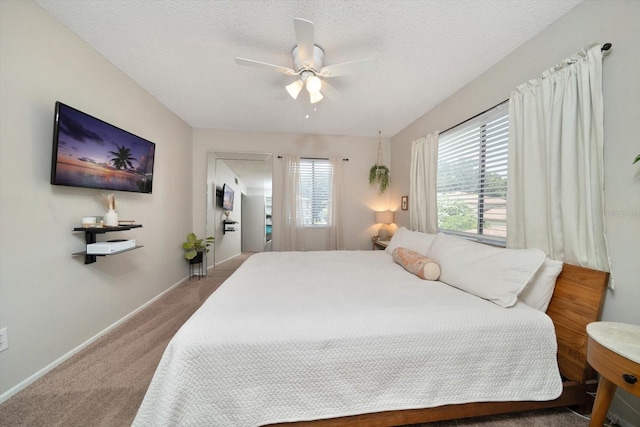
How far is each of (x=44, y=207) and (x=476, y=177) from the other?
3.72 meters

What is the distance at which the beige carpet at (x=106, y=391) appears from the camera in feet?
3.88

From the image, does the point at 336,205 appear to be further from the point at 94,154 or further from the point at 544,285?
the point at 94,154

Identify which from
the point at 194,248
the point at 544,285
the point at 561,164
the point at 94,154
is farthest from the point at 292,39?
the point at 194,248

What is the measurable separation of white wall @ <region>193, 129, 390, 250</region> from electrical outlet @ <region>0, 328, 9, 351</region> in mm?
2471

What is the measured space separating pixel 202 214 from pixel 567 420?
447 cm


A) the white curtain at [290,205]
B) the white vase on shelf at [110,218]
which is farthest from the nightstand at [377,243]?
the white vase on shelf at [110,218]

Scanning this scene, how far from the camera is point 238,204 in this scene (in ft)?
12.8

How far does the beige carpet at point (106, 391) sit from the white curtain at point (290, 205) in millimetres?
1996

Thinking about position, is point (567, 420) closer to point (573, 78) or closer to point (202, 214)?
point (573, 78)

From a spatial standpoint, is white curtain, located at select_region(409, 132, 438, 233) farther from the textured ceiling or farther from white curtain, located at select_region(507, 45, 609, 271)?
white curtain, located at select_region(507, 45, 609, 271)

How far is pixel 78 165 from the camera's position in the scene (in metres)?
1.65

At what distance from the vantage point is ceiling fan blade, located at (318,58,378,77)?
5.22ft

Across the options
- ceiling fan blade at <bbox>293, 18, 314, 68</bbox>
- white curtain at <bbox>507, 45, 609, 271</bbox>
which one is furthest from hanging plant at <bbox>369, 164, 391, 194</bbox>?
ceiling fan blade at <bbox>293, 18, 314, 68</bbox>

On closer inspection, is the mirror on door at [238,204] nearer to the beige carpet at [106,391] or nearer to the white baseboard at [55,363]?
the white baseboard at [55,363]
